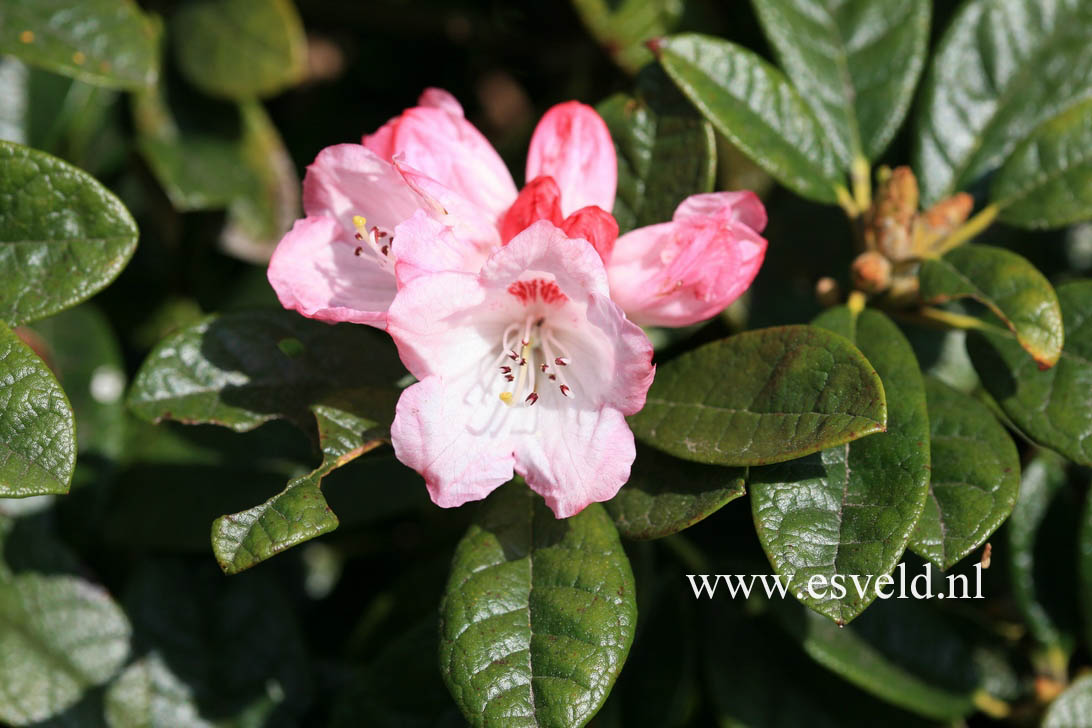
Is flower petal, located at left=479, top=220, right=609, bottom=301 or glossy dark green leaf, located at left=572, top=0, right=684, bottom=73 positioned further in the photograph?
glossy dark green leaf, located at left=572, top=0, right=684, bottom=73

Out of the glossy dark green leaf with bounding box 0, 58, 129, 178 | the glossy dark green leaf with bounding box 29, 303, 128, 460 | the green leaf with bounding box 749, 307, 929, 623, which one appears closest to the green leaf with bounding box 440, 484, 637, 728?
the green leaf with bounding box 749, 307, 929, 623

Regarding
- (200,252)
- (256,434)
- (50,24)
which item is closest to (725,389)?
(256,434)

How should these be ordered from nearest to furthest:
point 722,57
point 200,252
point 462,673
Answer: point 462,673
point 722,57
point 200,252

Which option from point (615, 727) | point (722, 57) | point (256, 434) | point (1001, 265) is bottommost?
point (615, 727)

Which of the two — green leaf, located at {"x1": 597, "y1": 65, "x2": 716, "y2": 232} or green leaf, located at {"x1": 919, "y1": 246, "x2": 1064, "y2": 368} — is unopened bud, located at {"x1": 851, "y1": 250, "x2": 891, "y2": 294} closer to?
green leaf, located at {"x1": 919, "y1": 246, "x2": 1064, "y2": 368}

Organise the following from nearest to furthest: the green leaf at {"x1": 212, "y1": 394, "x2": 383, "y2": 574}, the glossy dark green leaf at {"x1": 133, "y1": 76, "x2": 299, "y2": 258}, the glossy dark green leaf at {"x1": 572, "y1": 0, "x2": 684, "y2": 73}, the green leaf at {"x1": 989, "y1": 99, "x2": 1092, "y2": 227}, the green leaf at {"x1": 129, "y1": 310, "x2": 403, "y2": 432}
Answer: the green leaf at {"x1": 212, "y1": 394, "x2": 383, "y2": 574} < the green leaf at {"x1": 129, "y1": 310, "x2": 403, "y2": 432} < the green leaf at {"x1": 989, "y1": 99, "x2": 1092, "y2": 227} < the glossy dark green leaf at {"x1": 572, "y1": 0, "x2": 684, "y2": 73} < the glossy dark green leaf at {"x1": 133, "y1": 76, "x2": 299, "y2": 258}

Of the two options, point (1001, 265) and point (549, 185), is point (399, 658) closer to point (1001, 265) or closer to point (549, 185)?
point (549, 185)

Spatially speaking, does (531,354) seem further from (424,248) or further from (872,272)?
(872,272)
